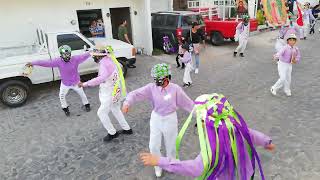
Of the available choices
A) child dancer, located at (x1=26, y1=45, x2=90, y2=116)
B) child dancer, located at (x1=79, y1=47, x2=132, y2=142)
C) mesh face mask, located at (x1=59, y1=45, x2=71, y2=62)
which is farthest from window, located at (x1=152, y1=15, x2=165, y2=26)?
child dancer, located at (x1=79, y1=47, x2=132, y2=142)

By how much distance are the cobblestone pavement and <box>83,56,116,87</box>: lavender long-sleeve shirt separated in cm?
132

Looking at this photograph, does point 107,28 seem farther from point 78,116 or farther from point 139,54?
point 78,116

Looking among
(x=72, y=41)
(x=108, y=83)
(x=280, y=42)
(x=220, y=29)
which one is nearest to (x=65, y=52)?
(x=108, y=83)

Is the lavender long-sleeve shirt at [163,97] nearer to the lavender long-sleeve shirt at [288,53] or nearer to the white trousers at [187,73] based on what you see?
the lavender long-sleeve shirt at [288,53]

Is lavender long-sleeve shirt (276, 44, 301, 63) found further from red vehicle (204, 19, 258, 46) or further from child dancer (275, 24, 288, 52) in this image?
red vehicle (204, 19, 258, 46)

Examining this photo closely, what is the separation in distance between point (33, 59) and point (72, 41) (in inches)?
49.8

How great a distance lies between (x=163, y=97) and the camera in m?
4.19

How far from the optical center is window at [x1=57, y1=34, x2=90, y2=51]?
8.67 metres

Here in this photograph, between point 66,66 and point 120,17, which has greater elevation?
point 120,17

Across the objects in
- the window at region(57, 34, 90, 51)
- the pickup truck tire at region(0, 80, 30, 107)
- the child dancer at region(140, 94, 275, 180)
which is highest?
the window at region(57, 34, 90, 51)

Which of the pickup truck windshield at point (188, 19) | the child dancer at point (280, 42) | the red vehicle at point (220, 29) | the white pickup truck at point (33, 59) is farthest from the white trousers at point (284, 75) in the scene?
the red vehicle at point (220, 29)

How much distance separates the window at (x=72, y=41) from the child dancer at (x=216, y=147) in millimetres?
6889

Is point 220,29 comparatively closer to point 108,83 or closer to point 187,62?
point 187,62

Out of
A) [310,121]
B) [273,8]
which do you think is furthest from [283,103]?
[273,8]
